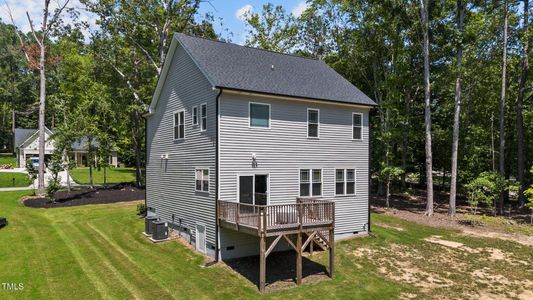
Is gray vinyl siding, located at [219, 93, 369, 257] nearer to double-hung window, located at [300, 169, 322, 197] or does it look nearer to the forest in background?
double-hung window, located at [300, 169, 322, 197]

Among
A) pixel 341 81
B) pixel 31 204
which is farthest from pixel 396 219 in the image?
pixel 31 204

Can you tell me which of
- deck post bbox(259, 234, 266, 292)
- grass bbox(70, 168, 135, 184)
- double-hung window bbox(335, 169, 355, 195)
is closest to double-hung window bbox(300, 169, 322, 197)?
double-hung window bbox(335, 169, 355, 195)

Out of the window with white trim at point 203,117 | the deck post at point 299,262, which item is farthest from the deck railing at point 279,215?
the window with white trim at point 203,117

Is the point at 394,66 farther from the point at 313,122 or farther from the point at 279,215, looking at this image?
the point at 279,215

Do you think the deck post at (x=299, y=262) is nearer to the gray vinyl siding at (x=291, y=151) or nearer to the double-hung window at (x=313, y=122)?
the gray vinyl siding at (x=291, y=151)

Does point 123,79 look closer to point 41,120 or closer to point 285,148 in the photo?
point 41,120

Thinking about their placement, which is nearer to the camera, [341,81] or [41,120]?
[341,81]

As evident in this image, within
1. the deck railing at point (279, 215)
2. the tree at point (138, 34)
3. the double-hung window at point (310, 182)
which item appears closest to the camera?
the deck railing at point (279, 215)
